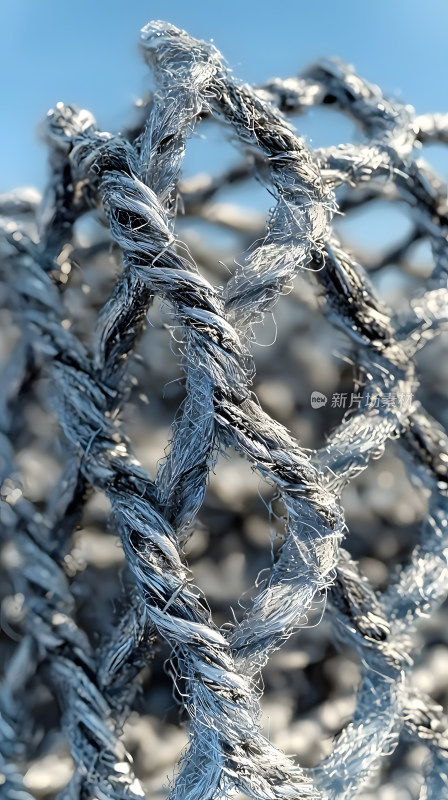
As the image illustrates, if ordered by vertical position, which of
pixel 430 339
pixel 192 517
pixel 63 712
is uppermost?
pixel 430 339

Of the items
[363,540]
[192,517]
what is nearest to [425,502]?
[363,540]

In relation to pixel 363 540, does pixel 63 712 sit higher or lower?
lower

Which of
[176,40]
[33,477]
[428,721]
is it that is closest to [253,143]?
[176,40]

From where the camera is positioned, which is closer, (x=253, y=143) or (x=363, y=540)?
(x=253, y=143)

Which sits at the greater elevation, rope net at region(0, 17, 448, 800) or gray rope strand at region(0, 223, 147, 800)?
rope net at region(0, 17, 448, 800)

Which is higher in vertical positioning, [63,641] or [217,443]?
[217,443]

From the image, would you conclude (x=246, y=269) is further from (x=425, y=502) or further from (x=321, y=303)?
(x=425, y=502)

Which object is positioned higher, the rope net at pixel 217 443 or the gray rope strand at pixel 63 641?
the rope net at pixel 217 443
